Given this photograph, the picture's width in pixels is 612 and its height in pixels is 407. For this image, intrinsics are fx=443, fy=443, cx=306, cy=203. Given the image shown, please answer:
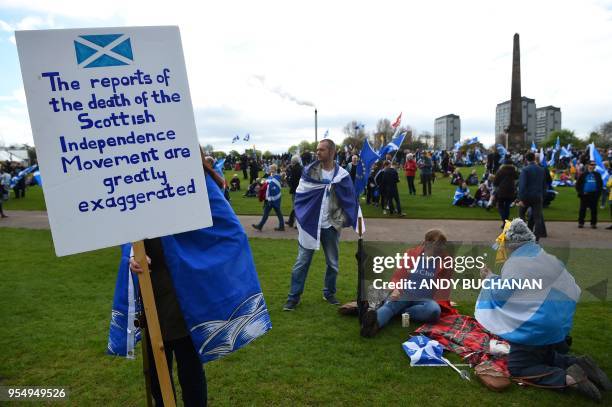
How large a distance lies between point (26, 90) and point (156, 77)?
1.88 feet

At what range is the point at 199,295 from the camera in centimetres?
249

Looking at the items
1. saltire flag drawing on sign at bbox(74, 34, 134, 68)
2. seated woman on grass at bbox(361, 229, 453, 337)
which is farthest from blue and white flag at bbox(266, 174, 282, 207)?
saltire flag drawing on sign at bbox(74, 34, 134, 68)

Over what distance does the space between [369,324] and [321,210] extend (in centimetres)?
158

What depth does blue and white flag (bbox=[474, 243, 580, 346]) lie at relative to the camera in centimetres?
368

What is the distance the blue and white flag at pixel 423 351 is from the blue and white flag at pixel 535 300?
68 centimetres

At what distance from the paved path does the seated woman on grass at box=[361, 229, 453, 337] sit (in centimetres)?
521

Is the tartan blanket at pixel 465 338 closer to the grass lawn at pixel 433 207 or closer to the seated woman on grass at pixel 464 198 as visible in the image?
the grass lawn at pixel 433 207

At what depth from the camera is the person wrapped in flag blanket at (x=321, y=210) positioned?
5.71m

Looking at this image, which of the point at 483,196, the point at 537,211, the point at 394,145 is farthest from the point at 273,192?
the point at 483,196

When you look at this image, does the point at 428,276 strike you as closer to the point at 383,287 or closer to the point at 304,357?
the point at 383,287

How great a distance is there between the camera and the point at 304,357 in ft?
14.6

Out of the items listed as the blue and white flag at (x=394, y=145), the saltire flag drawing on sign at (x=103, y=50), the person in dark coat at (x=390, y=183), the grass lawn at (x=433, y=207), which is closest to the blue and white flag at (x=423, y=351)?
the saltire flag drawing on sign at (x=103, y=50)

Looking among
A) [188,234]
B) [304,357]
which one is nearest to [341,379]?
[304,357]

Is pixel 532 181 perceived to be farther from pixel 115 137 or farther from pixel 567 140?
pixel 567 140
